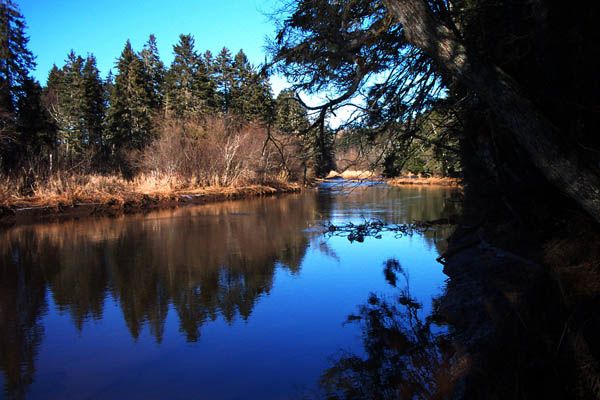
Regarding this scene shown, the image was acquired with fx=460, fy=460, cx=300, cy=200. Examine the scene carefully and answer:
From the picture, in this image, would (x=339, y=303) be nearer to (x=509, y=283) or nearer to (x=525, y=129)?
(x=509, y=283)

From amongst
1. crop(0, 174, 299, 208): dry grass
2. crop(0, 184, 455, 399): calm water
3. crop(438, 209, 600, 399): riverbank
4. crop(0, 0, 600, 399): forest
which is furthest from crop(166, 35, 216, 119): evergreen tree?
crop(438, 209, 600, 399): riverbank

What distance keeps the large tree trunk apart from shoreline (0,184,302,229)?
17858 millimetres

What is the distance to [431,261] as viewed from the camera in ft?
35.1

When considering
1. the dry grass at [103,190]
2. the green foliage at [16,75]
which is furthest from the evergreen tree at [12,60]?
the dry grass at [103,190]

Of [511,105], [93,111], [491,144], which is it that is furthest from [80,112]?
[511,105]

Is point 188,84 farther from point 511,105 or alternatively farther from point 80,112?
point 511,105

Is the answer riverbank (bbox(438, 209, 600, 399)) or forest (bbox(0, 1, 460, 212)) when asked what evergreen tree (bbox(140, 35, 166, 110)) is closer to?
forest (bbox(0, 1, 460, 212))

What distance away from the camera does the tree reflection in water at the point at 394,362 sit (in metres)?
4.27

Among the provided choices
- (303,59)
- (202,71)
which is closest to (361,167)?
(303,59)

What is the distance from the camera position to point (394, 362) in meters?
5.05

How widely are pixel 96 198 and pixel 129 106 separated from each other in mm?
21032

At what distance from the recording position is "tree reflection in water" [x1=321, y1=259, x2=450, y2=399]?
4.27m

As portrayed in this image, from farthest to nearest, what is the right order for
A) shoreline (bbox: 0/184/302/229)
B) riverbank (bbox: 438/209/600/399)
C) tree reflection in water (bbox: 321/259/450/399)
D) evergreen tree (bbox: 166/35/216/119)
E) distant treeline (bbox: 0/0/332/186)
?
evergreen tree (bbox: 166/35/216/119) < distant treeline (bbox: 0/0/332/186) < shoreline (bbox: 0/184/302/229) < tree reflection in water (bbox: 321/259/450/399) < riverbank (bbox: 438/209/600/399)

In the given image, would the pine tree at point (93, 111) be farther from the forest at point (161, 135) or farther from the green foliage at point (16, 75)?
the green foliage at point (16, 75)
